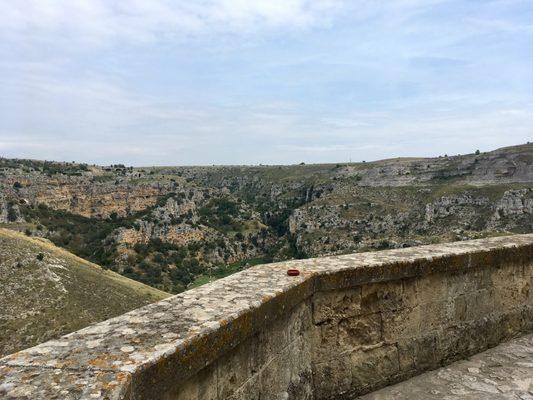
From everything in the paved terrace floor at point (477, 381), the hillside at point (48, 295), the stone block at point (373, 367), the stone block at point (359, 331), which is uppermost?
the stone block at point (359, 331)

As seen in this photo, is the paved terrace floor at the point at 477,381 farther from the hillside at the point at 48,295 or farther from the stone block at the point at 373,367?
the hillside at the point at 48,295

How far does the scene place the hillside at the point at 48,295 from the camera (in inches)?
1126

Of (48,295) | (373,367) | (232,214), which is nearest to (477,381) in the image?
(373,367)

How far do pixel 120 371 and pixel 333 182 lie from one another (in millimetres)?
110005

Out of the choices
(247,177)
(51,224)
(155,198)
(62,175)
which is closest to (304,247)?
(155,198)

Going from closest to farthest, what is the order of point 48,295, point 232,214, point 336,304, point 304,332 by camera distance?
point 304,332, point 336,304, point 48,295, point 232,214

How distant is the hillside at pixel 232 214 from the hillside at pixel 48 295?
2244cm

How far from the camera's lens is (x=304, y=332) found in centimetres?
360

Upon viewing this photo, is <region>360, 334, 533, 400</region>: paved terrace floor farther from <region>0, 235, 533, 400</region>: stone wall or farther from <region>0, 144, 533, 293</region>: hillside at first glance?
<region>0, 144, 533, 293</region>: hillside

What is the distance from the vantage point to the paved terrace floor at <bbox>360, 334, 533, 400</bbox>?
3836 millimetres

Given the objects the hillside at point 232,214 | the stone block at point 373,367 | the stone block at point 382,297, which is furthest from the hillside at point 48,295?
the stone block at point 382,297

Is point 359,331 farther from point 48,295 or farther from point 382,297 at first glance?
point 48,295

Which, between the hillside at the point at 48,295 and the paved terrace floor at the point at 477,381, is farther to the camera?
the hillside at the point at 48,295

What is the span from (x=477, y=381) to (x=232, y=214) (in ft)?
309
